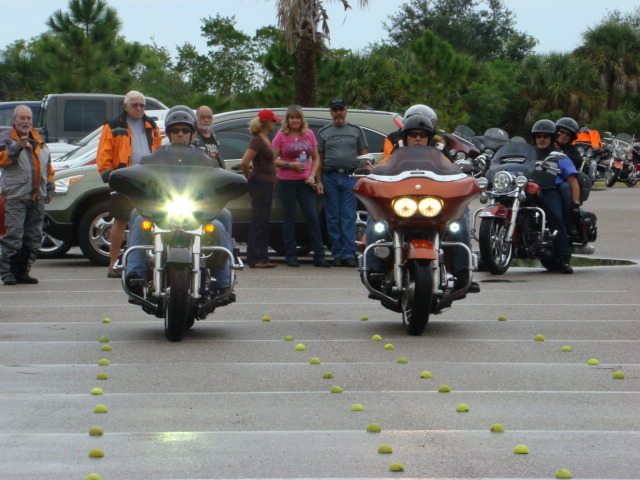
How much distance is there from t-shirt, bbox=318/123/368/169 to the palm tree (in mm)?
13579

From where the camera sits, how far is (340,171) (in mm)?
15445

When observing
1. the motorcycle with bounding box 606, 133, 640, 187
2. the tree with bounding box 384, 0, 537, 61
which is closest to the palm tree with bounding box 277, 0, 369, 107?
the motorcycle with bounding box 606, 133, 640, 187

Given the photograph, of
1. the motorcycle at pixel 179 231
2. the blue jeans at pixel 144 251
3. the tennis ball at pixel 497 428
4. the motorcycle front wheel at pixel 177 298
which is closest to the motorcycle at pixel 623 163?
the blue jeans at pixel 144 251

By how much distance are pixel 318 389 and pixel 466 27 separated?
8859 cm

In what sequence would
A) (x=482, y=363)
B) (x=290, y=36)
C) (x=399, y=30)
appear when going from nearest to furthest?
1. (x=482, y=363)
2. (x=290, y=36)
3. (x=399, y=30)

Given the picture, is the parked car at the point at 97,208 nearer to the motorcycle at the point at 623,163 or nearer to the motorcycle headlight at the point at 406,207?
the motorcycle headlight at the point at 406,207

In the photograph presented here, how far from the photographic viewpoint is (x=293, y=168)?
1534 centimetres

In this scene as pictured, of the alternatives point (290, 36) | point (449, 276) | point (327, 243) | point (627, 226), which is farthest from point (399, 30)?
point (449, 276)

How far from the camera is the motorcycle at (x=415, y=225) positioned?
31.4 ft

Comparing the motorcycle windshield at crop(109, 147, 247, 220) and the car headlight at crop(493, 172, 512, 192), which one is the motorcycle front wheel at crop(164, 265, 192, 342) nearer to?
the motorcycle windshield at crop(109, 147, 247, 220)

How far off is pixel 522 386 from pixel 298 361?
5.26 ft

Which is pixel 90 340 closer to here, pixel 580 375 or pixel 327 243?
pixel 580 375

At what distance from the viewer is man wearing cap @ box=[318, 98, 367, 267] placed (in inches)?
607

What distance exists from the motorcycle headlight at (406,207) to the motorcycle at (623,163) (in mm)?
28631
